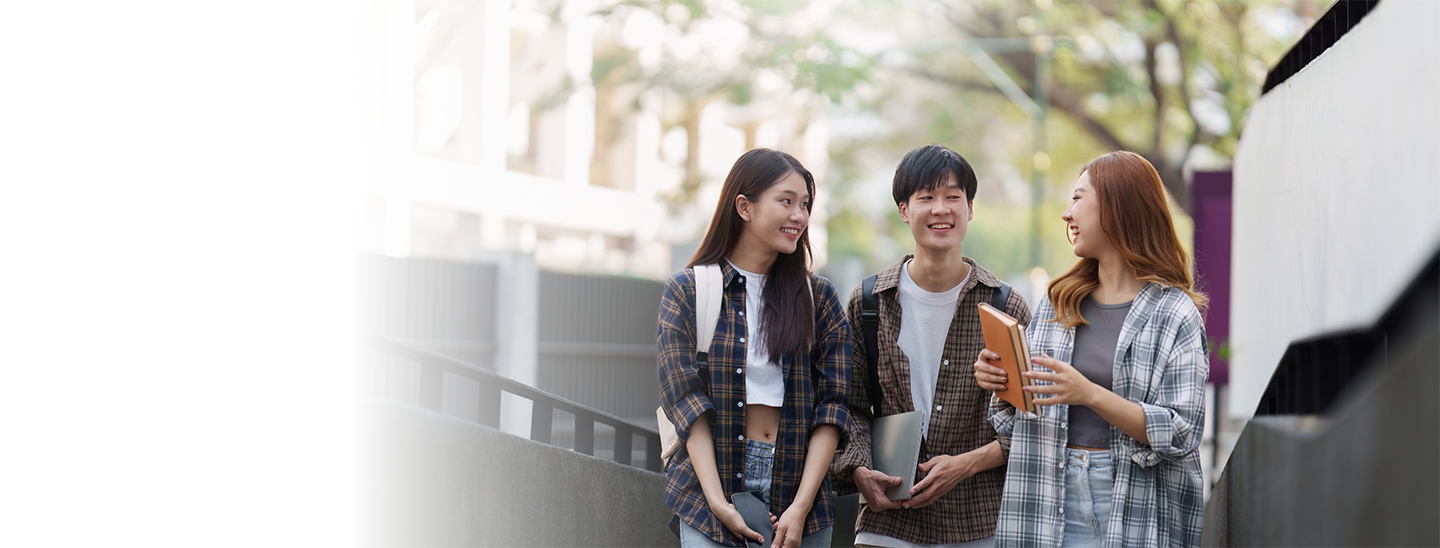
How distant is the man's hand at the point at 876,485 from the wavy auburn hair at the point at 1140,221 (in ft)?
2.93

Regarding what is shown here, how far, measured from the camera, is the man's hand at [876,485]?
3.20 metres

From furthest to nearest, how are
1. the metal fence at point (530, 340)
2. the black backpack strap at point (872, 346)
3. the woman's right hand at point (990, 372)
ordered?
the metal fence at point (530, 340) < the black backpack strap at point (872, 346) < the woman's right hand at point (990, 372)

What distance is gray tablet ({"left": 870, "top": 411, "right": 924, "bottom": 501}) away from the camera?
315cm

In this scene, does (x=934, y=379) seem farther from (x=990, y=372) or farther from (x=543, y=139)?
(x=543, y=139)

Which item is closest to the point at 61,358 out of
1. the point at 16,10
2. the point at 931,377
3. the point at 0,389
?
the point at 0,389

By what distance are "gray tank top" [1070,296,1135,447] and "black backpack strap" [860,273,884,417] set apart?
678mm

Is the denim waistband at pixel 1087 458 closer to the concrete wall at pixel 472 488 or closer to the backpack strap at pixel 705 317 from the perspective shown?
the backpack strap at pixel 705 317

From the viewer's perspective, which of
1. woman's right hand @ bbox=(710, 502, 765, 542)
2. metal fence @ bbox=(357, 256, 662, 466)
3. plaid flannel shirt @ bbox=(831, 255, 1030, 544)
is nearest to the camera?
woman's right hand @ bbox=(710, 502, 765, 542)

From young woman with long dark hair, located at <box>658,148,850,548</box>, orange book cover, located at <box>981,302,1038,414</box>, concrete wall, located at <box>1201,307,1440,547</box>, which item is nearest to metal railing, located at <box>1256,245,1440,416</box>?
concrete wall, located at <box>1201,307,1440,547</box>

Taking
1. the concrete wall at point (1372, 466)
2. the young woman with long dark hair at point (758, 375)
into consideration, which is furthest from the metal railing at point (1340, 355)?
the young woman with long dark hair at point (758, 375)

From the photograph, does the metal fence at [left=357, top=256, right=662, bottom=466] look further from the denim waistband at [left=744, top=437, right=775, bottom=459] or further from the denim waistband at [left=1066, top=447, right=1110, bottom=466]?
the denim waistband at [left=1066, top=447, right=1110, bottom=466]

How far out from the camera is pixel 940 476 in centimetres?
318

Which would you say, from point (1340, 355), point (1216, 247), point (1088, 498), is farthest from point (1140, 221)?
point (1216, 247)

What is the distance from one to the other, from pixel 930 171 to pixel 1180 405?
93cm
